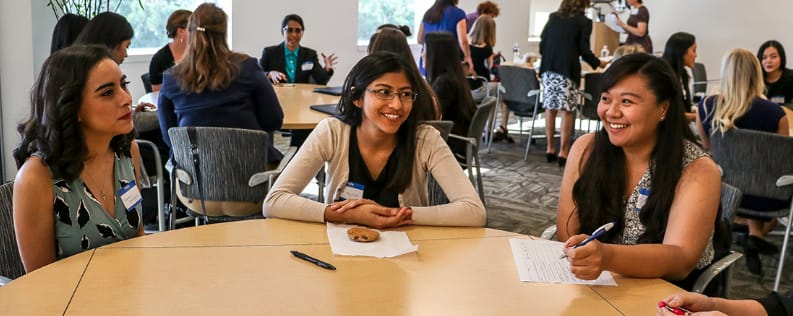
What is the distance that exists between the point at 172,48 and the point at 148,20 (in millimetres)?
2488

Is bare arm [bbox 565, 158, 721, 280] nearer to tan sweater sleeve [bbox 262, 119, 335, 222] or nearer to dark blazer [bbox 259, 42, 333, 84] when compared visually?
tan sweater sleeve [bbox 262, 119, 335, 222]

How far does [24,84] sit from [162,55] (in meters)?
0.98

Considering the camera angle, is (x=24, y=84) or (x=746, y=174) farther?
(x=24, y=84)

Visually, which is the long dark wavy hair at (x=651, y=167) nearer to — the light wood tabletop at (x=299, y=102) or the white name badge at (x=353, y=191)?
the white name badge at (x=353, y=191)

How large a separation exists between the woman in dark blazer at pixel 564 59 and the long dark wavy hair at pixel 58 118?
17.1 ft

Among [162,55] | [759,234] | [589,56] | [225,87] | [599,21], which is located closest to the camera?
[225,87]

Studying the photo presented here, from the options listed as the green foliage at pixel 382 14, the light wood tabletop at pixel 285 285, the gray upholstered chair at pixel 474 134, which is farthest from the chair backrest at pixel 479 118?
the green foliage at pixel 382 14

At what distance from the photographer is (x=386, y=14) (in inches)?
406

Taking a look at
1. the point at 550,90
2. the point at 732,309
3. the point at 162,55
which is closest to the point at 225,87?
the point at 162,55

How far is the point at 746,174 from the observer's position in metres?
3.80

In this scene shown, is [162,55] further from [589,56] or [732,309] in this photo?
[732,309]

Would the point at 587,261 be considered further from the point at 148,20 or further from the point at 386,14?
the point at 386,14

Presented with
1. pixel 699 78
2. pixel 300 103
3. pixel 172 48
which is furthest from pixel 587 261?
pixel 699 78

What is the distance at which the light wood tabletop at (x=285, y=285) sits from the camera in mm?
1624
